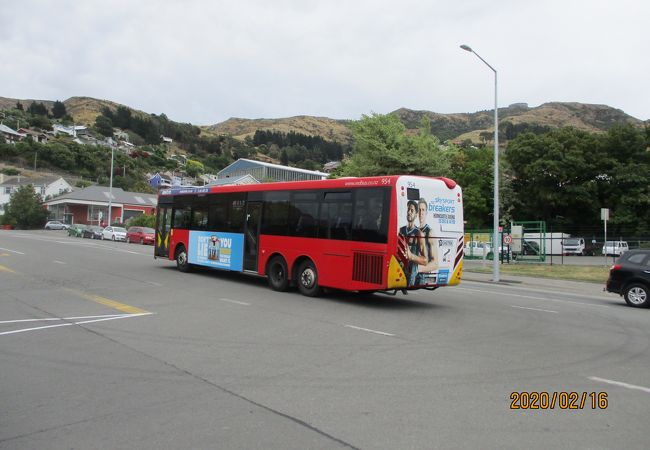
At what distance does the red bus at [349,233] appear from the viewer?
11852 mm

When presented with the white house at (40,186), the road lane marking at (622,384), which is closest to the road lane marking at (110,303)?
the road lane marking at (622,384)

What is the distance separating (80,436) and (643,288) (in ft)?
48.5

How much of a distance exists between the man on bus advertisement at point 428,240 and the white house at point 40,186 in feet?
303

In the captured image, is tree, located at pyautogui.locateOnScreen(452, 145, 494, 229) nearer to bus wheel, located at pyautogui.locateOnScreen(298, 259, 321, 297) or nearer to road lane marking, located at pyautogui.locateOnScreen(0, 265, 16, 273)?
bus wheel, located at pyautogui.locateOnScreen(298, 259, 321, 297)

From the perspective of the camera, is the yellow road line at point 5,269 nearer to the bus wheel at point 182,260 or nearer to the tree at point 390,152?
the bus wheel at point 182,260

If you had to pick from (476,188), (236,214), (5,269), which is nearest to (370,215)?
(236,214)

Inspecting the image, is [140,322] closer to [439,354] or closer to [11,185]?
[439,354]

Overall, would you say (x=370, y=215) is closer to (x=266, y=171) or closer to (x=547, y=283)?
(x=547, y=283)

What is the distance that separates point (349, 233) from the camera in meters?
12.6

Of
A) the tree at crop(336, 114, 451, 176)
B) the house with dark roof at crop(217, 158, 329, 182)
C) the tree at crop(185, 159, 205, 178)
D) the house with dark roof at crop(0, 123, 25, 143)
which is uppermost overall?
the house with dark roof at crop(0, 123, 25, 143)

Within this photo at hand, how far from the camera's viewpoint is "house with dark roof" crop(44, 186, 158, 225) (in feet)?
257

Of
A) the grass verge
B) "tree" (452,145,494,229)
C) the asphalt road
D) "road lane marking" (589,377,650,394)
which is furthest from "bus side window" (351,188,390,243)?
"tree" (452,145,494,229)

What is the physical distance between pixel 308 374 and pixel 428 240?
6.68 m
